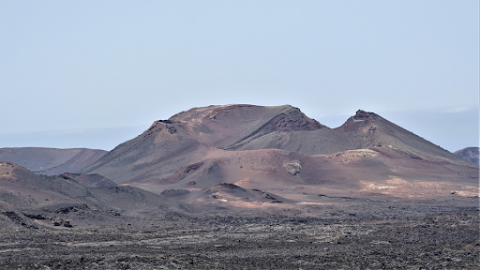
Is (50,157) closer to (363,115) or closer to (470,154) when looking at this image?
(363,115)

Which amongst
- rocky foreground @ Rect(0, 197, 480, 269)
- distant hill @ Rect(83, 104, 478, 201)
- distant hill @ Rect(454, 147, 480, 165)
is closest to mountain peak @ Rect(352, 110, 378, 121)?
distant hill @ Rect(83, 104, 478, 201)

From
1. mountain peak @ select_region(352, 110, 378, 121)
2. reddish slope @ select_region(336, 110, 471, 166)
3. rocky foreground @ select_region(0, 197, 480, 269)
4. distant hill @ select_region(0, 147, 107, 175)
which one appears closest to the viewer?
rocky foreground @ select_region(0, 197, 480, 269)

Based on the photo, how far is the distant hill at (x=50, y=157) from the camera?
6147 inches

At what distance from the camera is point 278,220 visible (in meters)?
65.4

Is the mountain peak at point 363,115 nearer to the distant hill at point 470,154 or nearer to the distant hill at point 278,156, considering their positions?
the distant hill at point 278,156

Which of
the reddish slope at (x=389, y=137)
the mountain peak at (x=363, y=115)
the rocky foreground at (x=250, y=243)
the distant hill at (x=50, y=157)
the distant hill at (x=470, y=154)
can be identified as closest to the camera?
the rocky foreground at (x=250, y=243)

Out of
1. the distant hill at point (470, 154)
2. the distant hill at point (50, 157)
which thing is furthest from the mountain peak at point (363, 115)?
the distant hill at point (470, 154)

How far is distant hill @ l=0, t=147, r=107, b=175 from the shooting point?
15612 centimetres

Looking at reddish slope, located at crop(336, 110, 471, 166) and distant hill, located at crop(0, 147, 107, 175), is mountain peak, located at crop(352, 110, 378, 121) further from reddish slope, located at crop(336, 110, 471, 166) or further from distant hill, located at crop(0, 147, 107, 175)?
distant hill, located at crop(0, 147, 107, 175)

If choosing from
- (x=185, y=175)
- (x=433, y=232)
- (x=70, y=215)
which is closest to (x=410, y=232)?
(x=433, y=232)

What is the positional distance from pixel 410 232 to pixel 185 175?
190ft

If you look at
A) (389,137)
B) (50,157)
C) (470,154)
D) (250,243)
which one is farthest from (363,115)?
(250,243)

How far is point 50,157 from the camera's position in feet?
551

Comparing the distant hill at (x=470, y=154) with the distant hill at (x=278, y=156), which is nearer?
the distant hill at (x=278, y=156)
